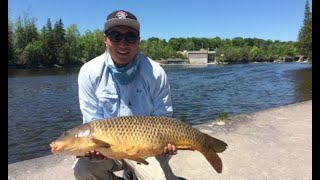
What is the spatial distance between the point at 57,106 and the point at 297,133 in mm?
16387

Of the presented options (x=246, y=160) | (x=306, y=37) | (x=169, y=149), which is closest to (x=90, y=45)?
(x=306, y=37)

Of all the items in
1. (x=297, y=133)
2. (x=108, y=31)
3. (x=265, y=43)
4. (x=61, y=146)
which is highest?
(x=265, y=43)

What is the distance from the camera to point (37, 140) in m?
12.0

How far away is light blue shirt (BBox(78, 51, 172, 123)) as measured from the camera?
11.7 feet

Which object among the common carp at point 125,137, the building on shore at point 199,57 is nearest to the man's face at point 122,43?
the common carp at point 125,137

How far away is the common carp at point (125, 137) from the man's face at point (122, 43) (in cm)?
66

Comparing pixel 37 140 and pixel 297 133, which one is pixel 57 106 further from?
pixel 297 133

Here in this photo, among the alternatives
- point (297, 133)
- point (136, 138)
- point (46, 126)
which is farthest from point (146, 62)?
point (46, 126)

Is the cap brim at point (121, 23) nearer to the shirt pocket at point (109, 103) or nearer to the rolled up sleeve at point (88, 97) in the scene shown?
the rolled up sleeve at point (88, 97)

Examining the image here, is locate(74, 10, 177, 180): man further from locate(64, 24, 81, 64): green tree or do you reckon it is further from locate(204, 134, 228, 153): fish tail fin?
locate(64, 24, 81, 64): green tree

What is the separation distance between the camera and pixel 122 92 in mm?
3600

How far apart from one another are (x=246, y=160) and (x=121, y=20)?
2750 millimetres

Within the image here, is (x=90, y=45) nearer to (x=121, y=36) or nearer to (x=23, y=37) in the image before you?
(x=23, y=37)

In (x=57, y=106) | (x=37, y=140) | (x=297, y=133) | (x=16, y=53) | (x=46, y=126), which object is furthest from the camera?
A: (x=16, y=53)
